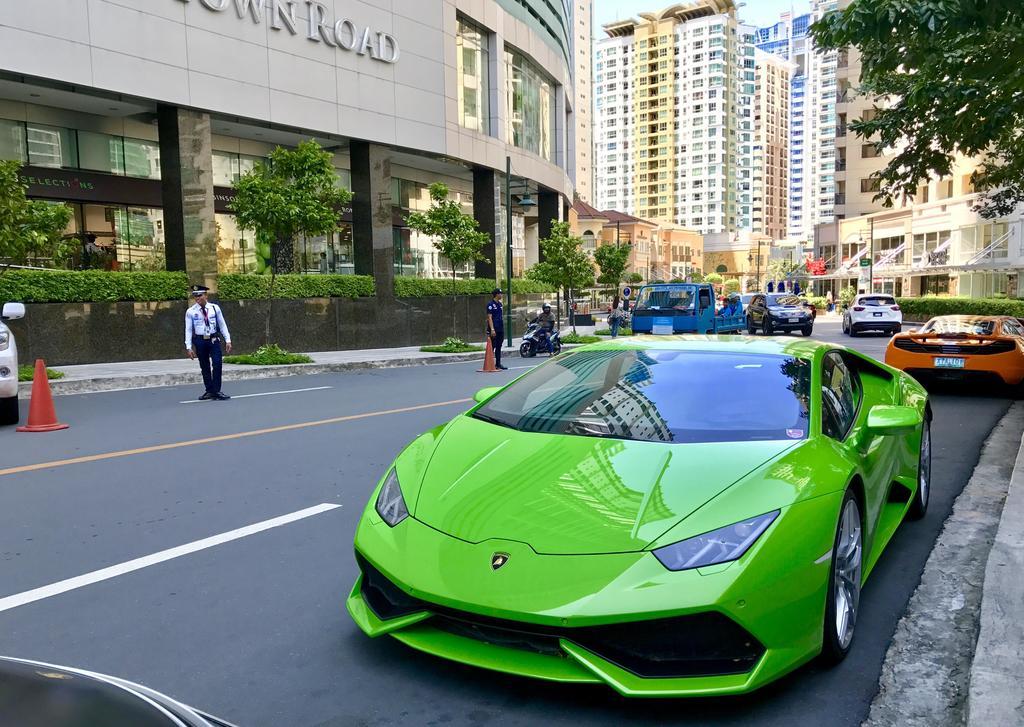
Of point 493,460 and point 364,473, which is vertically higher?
point 493,460

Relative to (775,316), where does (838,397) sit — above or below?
above

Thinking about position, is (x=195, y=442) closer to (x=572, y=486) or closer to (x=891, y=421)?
(x=572, y=486)

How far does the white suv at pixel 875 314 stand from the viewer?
33188mm

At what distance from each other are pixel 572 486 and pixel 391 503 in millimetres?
817

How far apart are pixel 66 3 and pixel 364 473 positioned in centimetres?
1748

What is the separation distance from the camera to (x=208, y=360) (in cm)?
1312

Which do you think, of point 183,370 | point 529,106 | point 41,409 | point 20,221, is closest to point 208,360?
point 41,409

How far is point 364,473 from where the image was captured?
708cm

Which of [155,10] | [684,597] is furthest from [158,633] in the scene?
[155,10]

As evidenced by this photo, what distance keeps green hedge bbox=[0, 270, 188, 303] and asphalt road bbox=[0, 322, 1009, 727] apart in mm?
10020

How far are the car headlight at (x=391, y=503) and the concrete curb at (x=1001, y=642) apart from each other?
2212mm

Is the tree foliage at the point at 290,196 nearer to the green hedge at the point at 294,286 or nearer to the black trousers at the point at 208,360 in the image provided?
the green hedge at the point at 294,286

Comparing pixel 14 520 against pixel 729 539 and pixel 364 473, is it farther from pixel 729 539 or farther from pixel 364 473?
pixel 729 539

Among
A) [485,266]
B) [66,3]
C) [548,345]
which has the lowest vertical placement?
[548,345]
